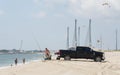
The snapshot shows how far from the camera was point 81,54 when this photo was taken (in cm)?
4400

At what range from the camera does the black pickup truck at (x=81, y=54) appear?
143 ft

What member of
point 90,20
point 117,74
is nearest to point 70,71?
point 117,74

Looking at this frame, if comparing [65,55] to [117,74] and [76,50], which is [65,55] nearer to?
[76,50]

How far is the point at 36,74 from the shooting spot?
93.2 feet

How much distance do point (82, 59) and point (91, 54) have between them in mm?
2623

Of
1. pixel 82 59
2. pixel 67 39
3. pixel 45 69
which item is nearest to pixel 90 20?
pixel 67 39

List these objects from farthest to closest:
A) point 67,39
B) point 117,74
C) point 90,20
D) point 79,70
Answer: point 67,39 < point 90,20 < point 79,70 < point 117,74

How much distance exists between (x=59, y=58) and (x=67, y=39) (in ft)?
238

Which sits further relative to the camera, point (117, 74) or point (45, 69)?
point (45, 69)

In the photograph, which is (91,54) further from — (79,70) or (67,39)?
(67,39)

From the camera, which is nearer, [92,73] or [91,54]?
[92,73]

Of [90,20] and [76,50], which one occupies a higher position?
[90,20]

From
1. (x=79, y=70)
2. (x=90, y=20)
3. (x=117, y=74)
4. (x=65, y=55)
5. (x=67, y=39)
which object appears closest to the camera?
(x=117, y=74)

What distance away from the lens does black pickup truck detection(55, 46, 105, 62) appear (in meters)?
43.6
